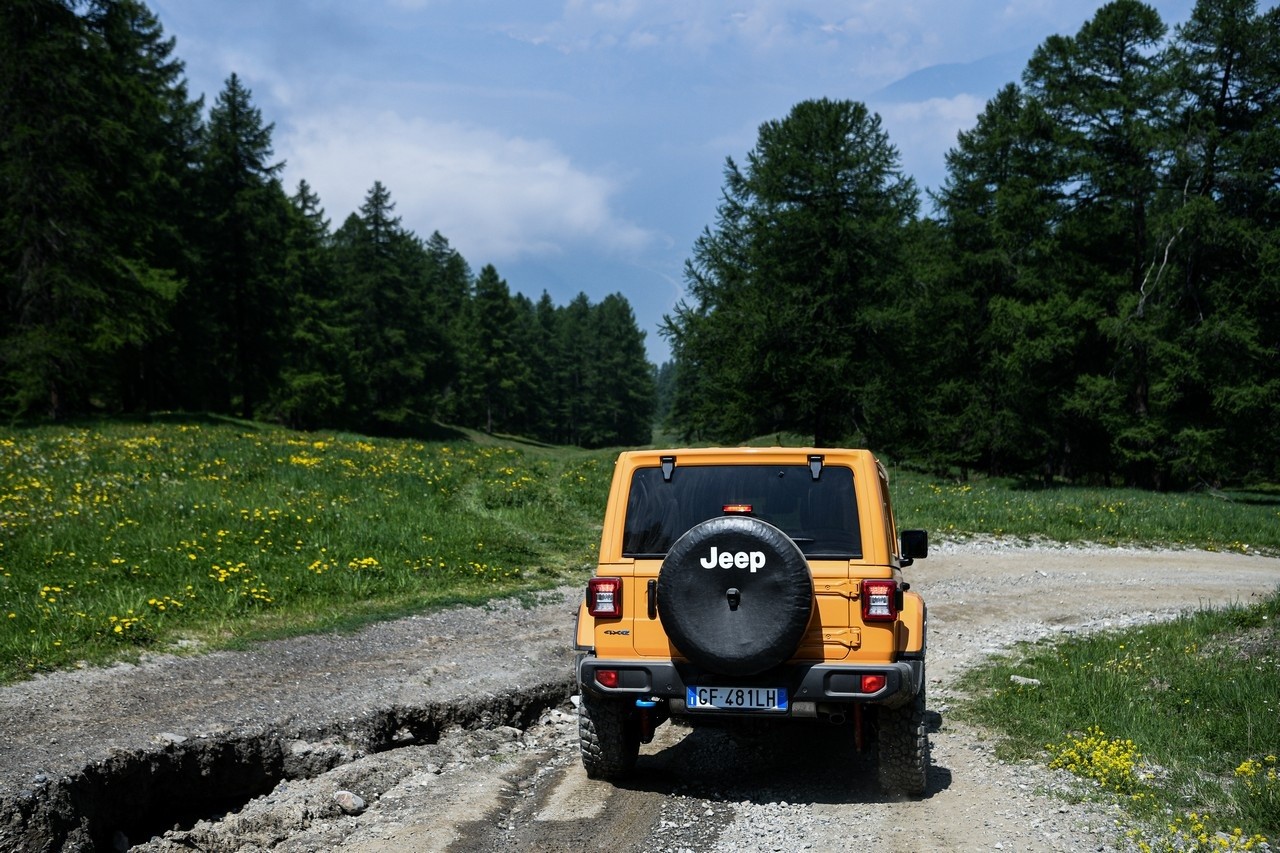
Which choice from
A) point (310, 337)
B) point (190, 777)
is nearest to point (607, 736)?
point (190, 777)

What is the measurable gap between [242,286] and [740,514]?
4384 cm

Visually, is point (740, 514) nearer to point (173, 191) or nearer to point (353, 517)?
point (353, 517)

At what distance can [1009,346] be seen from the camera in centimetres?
3512

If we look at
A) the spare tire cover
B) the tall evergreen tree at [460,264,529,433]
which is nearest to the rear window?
the spare tire cover

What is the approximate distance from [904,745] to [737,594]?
143 cm

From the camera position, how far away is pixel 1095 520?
21000 mm

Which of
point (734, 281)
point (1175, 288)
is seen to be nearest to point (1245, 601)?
point (1175, 288)

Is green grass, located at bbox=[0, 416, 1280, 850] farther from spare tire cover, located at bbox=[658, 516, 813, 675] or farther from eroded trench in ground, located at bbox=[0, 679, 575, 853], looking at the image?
eroded trench in ground, located at bbox=[0, 679, 575, 853]

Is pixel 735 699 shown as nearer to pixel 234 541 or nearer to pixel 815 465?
pixel 815 465

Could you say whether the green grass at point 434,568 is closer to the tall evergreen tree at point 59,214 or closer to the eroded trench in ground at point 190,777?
the eroded trench in ground at point 190,777

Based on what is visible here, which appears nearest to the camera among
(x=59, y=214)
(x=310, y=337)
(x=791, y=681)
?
(x=791, y=681)

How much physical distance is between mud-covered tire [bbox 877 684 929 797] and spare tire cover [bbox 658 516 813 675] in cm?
88

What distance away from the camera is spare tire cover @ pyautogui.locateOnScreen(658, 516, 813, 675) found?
5.00 m

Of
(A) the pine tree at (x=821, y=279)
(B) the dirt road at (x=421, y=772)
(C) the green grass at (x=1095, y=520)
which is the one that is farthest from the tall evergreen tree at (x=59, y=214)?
(C) the green grass at (x=1095, y=520)
